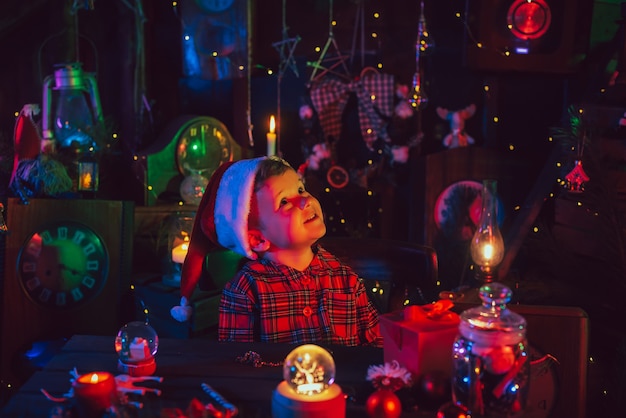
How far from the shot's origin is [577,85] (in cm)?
464

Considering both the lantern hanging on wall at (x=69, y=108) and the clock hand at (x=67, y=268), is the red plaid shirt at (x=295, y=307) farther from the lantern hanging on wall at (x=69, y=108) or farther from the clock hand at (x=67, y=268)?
the lantern hanging on wall at (x=69, y=108)

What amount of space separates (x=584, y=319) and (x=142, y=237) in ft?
11.3

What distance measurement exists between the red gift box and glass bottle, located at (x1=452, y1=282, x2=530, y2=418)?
0.11m

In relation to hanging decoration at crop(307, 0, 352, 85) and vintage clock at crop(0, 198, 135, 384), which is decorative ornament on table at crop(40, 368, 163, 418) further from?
hanging decoration at crop(307, 0, 352, 85)

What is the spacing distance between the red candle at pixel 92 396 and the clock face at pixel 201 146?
3.23 metres

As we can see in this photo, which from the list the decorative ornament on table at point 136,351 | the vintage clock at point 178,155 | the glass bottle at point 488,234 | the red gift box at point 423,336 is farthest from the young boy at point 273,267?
the vintage clock at point 178,155

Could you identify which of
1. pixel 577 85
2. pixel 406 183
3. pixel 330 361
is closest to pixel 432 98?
pixel 406 183

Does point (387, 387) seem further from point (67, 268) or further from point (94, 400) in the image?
point (67, 268)

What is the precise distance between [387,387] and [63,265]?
2582 mm

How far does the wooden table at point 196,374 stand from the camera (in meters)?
1.46

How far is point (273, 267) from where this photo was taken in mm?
2273

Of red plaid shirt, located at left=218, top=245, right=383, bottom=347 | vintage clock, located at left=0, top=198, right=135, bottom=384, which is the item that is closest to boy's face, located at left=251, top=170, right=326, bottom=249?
red plaid shirt, located at left=218, top=245, right=383, bottom=347

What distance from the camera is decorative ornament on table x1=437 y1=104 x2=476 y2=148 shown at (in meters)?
5.06

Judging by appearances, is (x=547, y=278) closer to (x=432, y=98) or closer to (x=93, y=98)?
(x=432, y=98)
